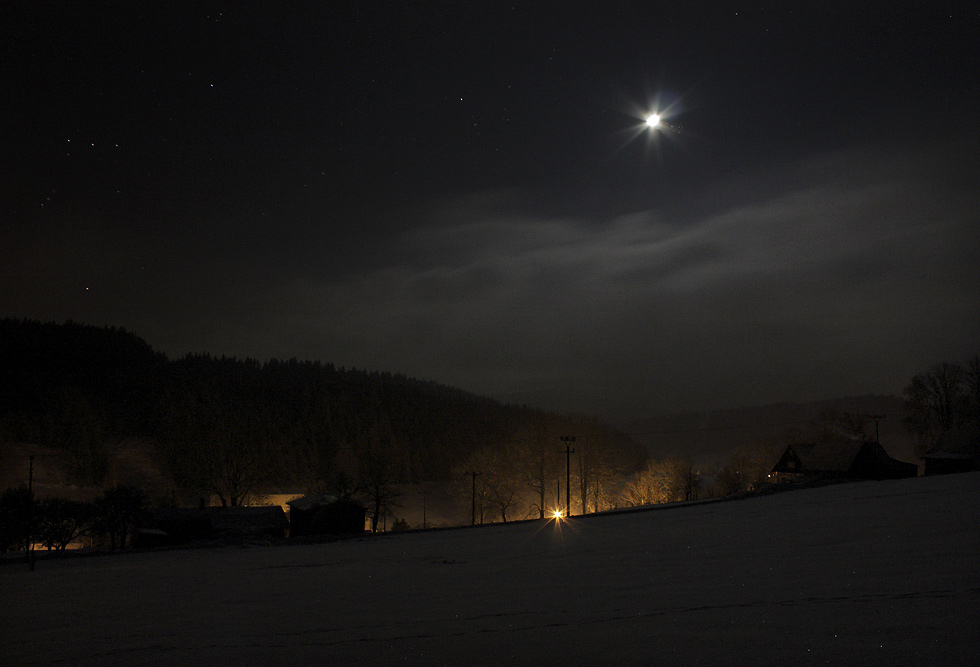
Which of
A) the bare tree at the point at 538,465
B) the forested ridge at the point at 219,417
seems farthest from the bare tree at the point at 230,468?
the bare tree at the point at 538,465

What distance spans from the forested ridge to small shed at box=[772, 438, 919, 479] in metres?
35.1

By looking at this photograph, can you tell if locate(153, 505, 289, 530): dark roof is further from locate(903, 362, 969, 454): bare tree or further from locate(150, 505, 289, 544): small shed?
locate(903, 362, 969, 454): bare tree

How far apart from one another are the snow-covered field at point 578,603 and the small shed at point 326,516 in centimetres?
3039

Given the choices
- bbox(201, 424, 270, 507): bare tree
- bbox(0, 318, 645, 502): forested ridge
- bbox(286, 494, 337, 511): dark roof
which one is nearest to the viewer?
bbox(286, 494, 337, 511): dark roof

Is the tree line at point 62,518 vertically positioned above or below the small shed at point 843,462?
below

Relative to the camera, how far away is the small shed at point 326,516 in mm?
55688

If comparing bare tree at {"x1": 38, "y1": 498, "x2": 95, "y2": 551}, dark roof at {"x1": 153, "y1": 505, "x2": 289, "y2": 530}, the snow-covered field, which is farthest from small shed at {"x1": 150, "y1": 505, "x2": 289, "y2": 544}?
the snow-covered field

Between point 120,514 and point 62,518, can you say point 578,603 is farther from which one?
point 120,514

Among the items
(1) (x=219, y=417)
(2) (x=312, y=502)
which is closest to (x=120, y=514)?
(2) (x=312, y=502)

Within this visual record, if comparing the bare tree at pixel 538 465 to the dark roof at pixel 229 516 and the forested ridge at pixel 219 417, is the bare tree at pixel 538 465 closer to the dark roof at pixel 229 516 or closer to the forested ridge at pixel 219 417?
the forested ridge at pixel 219 417

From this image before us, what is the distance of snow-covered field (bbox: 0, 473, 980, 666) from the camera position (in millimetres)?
8203

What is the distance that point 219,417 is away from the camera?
133500 mm

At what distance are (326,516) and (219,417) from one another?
89170 mm

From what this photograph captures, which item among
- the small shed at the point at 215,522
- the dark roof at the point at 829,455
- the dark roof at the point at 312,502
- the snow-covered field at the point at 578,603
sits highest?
the dark roof at the point at 829,455
